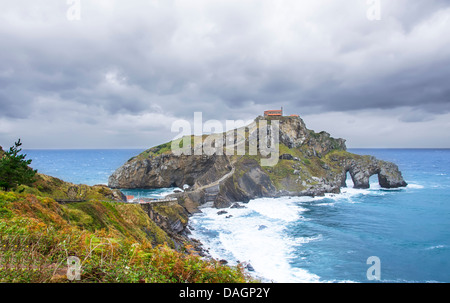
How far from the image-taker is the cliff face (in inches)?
2566

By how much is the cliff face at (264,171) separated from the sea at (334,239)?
6.26m

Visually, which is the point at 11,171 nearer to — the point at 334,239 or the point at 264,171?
the point at 334,239

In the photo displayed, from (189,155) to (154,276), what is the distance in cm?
7971

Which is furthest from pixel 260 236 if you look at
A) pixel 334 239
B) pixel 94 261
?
pixel 94 261

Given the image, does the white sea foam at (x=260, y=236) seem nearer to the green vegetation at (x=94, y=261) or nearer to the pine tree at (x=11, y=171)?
the green vegetation at (x=94, y=261)

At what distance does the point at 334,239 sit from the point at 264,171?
39637 mm

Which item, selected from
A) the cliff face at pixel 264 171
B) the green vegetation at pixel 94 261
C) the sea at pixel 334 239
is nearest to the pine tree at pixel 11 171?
the green vegetation at pixel 94 261

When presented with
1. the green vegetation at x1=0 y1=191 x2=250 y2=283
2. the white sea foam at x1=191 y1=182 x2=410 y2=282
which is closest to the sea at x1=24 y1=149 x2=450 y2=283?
the white sea foam at x1=191 y1=182 x2=410 y2=282

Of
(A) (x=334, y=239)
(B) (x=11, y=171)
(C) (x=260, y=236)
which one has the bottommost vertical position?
(A) (x=334, y=239)

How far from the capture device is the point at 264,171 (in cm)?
7456

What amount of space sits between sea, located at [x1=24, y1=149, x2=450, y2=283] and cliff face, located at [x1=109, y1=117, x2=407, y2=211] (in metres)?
6.26

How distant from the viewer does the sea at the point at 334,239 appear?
1012 inches
